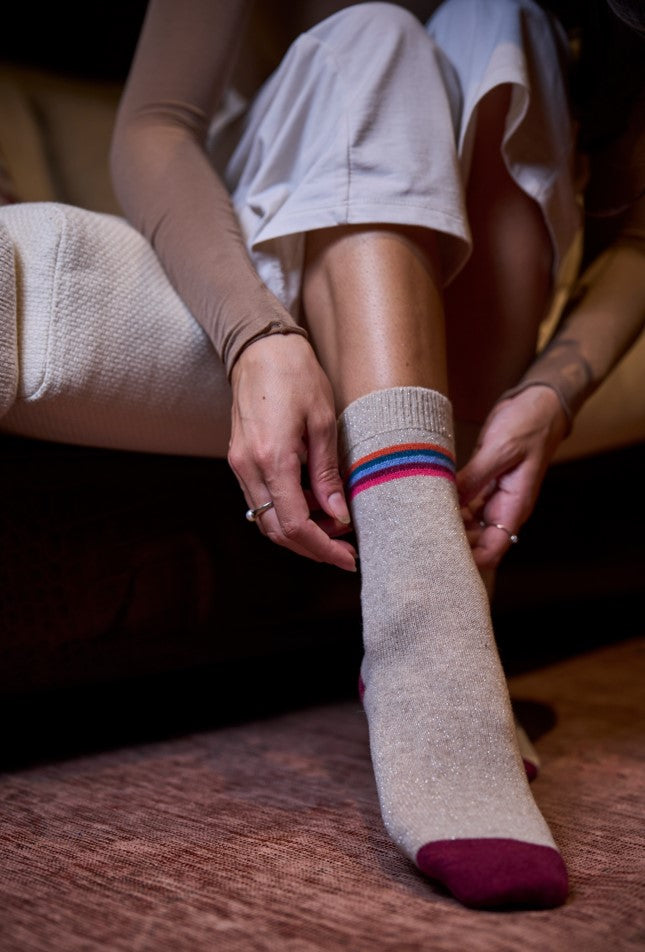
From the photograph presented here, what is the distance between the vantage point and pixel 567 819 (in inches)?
19.5

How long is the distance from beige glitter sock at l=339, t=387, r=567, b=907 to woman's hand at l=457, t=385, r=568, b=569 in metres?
0.08

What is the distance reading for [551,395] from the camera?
627 millimetres

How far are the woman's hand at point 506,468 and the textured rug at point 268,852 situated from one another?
0.17m

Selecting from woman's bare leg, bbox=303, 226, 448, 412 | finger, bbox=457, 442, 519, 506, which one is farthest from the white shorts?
finger, bbox=457, 442, 519, 506

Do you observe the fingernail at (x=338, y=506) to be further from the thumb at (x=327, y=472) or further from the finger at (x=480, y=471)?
the finger at (x=480, y=471)

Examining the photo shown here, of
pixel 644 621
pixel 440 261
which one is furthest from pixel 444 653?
pixel 644 621

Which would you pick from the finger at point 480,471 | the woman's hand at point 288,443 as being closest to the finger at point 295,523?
the woman's hand at point 288,443

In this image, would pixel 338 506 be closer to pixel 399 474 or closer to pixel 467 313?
pixel 399 474

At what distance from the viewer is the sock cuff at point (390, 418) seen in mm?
486

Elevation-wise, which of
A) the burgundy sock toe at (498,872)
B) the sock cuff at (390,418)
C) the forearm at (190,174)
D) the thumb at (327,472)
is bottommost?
the burgundy sock toe at (498,872)

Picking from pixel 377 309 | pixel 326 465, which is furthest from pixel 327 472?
pixel 377 309

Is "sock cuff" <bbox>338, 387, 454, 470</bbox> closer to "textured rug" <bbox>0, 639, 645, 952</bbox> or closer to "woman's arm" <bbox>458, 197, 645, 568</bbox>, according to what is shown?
"woman's arm" <bbox>458, 197, 645, 568</bbox>

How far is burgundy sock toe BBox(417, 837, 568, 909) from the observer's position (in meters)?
Result: 0.37

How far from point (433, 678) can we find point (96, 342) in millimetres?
298
